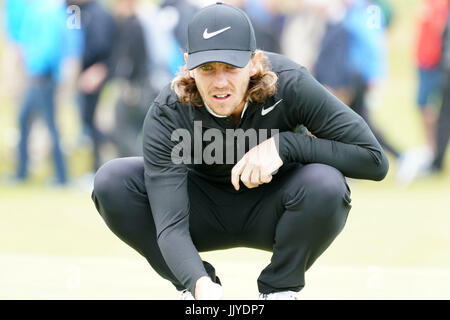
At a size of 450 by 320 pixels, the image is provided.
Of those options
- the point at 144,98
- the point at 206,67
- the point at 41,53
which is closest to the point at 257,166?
the point at 206,67

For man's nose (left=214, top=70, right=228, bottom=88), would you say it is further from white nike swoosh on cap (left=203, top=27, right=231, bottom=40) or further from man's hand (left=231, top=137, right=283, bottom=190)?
man's hand (left=231, top=137, right=283, bottom=190)

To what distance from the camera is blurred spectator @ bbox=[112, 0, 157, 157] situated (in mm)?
9766

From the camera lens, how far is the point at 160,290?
505 centimetres

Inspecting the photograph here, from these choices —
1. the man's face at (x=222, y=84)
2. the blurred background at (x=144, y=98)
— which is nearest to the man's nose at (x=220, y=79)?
the man's face at (x=222, y=84)

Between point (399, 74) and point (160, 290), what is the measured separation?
1305 cm

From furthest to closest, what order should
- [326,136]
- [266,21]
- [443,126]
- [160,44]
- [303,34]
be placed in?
[303,34], [266,21], [443,126], [160,44], [326,136]

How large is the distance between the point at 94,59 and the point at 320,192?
20.5 feet

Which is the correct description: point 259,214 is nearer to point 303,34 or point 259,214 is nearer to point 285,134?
point 285,134

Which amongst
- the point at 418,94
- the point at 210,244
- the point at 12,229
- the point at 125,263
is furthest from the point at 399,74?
the point at 210,244

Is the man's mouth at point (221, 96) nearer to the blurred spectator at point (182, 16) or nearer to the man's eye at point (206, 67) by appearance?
the man's eye at point (206, 67)

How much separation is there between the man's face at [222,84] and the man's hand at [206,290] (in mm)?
775

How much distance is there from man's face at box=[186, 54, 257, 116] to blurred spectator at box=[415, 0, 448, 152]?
675cm

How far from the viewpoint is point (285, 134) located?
411cm
